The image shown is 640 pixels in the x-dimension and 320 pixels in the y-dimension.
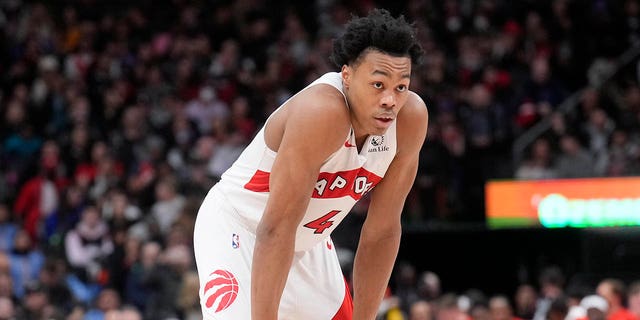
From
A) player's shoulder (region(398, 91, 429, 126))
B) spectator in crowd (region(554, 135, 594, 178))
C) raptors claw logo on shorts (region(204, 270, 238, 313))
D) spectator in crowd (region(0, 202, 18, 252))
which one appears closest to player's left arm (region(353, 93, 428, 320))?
player's shoulder (region(398, 91, 429, 126))

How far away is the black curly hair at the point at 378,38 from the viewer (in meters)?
4.67

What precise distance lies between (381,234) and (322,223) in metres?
0.30

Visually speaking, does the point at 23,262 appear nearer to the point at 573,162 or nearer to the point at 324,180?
the point at 573,162

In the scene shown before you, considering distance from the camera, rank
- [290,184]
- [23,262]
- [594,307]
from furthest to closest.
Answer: [23,262] → [594,307] → [290,184]

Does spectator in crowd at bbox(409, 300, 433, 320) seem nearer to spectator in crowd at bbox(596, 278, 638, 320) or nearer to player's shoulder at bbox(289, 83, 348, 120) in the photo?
spectator in crowd at bbox(596, 278, 638, 320)

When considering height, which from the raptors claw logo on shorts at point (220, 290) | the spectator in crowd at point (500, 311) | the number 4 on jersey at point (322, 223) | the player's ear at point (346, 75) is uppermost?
the player's ear at point (346, 75)

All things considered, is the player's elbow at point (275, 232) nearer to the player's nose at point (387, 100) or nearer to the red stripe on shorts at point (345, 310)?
the player's nose at point (387, 100)

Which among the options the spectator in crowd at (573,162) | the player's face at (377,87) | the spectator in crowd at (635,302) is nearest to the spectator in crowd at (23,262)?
the spectator in crowd at (573,162)

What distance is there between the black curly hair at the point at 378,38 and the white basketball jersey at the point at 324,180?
0.20 meters

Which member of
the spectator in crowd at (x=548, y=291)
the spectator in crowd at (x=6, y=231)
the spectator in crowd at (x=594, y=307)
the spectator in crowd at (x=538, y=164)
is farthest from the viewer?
the spectator in crowd at (x=6, y=231)

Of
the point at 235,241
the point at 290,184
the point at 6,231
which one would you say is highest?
the point at 6,231

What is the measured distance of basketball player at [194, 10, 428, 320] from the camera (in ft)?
15.2

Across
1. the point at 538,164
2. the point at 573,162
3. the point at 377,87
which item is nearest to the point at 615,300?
the point at 573,162

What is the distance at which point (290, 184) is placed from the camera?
461 cm
